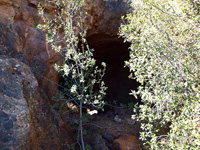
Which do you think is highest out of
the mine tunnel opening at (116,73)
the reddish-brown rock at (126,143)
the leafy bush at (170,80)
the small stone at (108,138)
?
the mine tunnel opening at (116,73)

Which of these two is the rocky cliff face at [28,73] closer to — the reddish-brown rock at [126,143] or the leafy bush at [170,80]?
the reddish-brown rock at [126,143]

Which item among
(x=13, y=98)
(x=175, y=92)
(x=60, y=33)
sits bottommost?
(x=13, y=98)

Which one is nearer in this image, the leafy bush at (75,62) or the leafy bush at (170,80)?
the leafy bush at (170,80)

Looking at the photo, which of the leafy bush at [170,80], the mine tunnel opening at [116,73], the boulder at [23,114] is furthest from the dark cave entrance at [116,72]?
the boulder at [23,114]

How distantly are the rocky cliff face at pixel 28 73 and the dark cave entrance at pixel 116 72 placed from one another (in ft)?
5.96

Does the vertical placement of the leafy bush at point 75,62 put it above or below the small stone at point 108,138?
above

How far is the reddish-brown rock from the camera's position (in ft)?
13.4

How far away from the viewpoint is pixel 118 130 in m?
4.71

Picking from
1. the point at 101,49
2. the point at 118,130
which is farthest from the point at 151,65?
the point at 101,49

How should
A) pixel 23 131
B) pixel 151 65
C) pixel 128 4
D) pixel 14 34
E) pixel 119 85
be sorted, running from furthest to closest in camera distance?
pixel 119 85
pixel 128 4
pixel 14 34
pixel 151 65
pixel 23 131

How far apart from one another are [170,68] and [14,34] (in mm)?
2837

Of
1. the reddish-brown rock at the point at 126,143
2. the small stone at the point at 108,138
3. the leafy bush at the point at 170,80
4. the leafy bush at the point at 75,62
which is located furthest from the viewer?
the small stone at the point at 108,138

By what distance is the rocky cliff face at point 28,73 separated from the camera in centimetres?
236

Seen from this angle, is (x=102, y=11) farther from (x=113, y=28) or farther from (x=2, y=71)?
(x=2, y=71)
